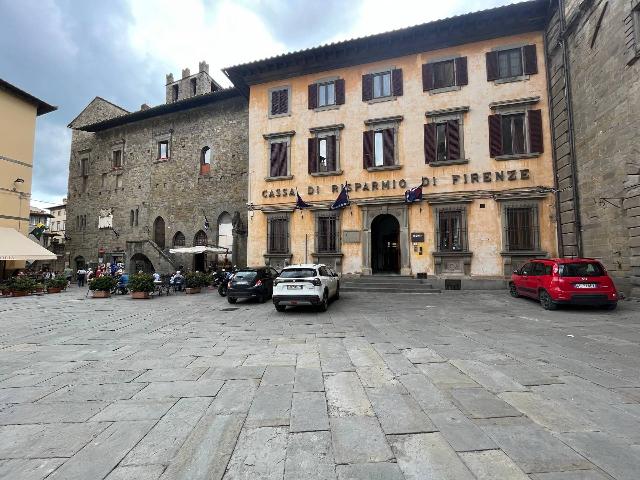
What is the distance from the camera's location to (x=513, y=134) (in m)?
15.7

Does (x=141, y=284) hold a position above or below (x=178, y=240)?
below

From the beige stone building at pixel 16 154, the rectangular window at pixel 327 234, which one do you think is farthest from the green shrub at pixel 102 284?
the beige stone building at pixel 16 154

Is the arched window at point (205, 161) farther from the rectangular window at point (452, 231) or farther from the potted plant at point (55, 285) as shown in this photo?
the rectangular window at point (452, 231)

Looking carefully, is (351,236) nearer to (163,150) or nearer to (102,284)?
(102,284)

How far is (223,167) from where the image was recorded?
80.1ft

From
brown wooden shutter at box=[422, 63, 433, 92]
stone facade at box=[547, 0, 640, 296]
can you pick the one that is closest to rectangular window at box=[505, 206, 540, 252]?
stone facade at box=[547, 0, 640, 296]

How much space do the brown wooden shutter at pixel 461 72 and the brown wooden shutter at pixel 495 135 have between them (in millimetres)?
2303

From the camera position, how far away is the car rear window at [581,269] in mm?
9789

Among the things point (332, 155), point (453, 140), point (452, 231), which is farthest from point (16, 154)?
point (452, 231)

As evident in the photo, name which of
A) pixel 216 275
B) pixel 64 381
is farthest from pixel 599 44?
pixel 216 275

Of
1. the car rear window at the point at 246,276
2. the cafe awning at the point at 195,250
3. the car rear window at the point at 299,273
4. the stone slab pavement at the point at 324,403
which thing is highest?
the cafe awning at the point at 195,250

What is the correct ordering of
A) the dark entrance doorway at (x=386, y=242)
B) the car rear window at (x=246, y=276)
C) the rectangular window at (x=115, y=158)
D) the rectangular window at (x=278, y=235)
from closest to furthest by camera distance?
the car rear window at (x=246, y=276) → the rectangular window at (x=278, y=235) → the dark entrance doorway at (x=386, y=242) → the rectangular window at (x=115, y=158)

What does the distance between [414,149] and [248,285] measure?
1066 centimetres

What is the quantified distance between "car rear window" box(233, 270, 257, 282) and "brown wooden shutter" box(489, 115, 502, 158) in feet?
40.7
